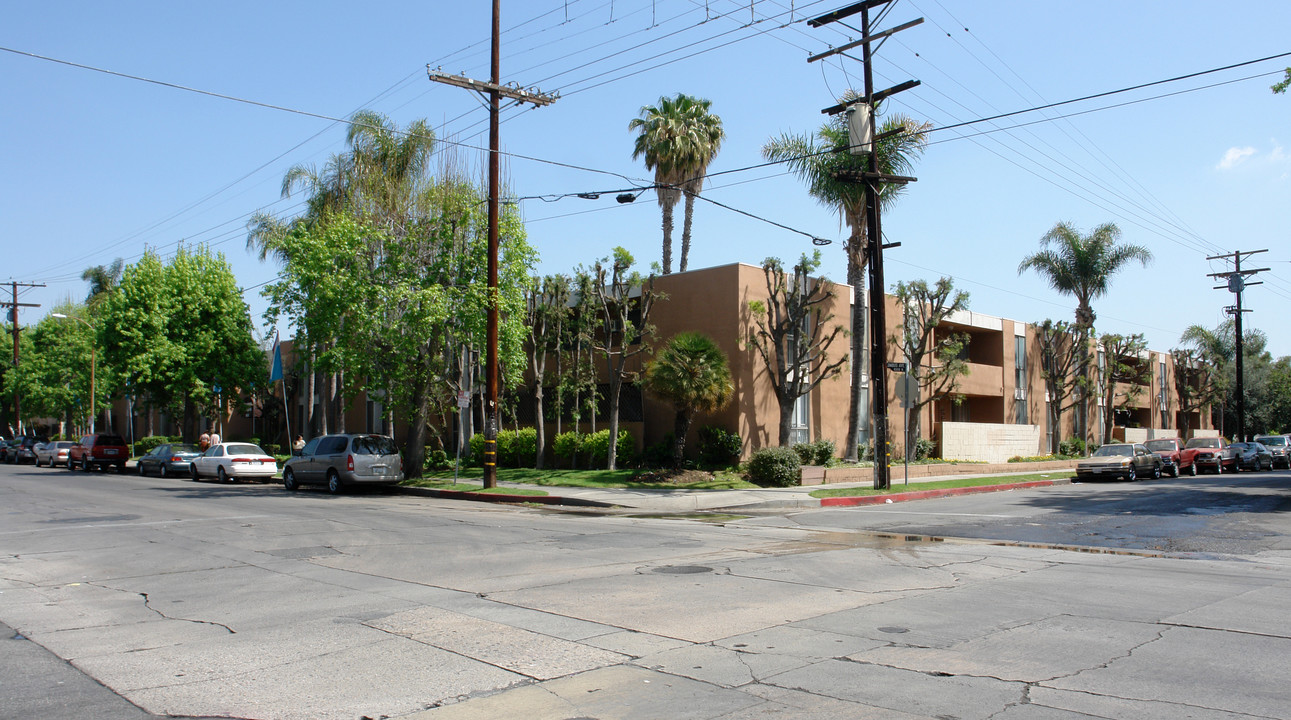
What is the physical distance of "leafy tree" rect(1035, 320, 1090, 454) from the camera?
143 ft

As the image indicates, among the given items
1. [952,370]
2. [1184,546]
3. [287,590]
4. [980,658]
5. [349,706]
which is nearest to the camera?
[349,706]

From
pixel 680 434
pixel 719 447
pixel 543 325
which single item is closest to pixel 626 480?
pixel 680 434

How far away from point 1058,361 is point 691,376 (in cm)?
2766

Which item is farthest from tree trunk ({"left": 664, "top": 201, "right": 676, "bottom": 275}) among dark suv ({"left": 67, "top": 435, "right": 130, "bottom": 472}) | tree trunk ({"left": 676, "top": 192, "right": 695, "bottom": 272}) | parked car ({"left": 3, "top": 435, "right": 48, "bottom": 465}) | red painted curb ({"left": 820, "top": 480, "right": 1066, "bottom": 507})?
parked car ({"left": 3, "top": 435, "right": 48, "bottom": 465})

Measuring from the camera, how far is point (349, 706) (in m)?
5.46

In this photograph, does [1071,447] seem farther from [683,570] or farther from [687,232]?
[683,570]

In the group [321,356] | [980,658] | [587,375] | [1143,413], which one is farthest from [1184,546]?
[1143,413]

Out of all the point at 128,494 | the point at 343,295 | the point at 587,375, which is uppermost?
the point at 343,295

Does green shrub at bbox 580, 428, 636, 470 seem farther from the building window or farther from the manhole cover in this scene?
the building window

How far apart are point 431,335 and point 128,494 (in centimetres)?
953

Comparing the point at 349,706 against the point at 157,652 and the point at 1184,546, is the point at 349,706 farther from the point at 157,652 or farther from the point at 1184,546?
the point at 1184,546

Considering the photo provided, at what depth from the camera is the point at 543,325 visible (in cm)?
3094

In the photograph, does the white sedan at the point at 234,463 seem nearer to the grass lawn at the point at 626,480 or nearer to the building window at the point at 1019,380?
the grass lawn at the point at 626,480

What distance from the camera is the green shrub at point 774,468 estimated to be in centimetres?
2517
